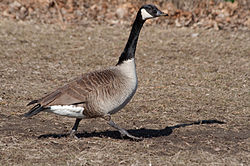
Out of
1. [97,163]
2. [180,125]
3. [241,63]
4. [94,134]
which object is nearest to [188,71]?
[241,63]

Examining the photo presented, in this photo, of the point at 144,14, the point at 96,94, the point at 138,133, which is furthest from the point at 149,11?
the point at 138,133

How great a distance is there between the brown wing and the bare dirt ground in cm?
54

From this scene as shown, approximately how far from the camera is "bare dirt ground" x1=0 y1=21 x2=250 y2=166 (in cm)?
527

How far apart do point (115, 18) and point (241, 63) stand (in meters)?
4.65

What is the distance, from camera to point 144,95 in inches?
319

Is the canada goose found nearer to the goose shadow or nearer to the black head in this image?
the goose shadow

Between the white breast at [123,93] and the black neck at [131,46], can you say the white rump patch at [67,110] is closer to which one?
the white breast at [123,93]

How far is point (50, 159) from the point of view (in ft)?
16.5

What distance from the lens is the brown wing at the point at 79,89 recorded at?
5.32 metres

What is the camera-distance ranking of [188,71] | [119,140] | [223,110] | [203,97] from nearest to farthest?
[119,140] < [223,110] < [203,97] < [188,71]

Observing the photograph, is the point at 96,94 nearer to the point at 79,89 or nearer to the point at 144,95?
the point at 79,89

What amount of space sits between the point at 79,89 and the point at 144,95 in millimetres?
2755

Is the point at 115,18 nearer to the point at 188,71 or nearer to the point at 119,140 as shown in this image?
the point at 188,71

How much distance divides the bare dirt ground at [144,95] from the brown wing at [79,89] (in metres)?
0.54
